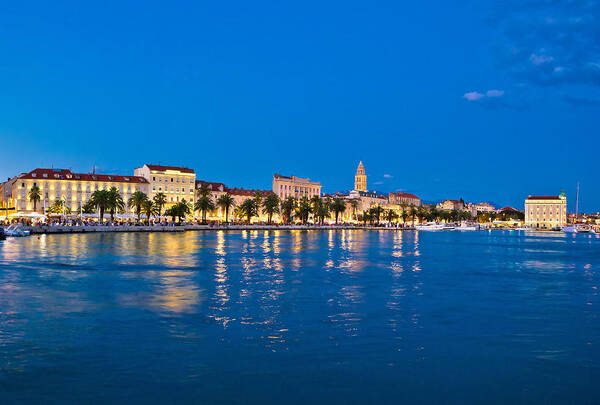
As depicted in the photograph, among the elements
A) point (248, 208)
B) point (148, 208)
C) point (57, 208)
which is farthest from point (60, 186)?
point (248, 208)

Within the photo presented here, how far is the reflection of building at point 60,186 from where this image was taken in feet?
369

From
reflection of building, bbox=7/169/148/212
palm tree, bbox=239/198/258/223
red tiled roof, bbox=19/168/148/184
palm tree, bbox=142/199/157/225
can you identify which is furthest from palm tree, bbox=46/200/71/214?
palm tree, bbox=239/198/258/223

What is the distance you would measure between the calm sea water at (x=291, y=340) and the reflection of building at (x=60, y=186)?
310 feet

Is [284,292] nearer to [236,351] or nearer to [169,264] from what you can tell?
[236,351]

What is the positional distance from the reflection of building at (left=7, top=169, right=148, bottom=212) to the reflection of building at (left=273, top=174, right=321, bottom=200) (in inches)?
2151

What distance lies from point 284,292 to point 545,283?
1611 centimetres

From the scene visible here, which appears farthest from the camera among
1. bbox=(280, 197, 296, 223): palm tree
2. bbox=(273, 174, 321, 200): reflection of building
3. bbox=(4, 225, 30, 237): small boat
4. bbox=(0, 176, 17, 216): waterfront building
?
bbox=(273, 174, 321, 200): reflection of building

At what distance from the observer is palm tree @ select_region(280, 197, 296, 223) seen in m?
144

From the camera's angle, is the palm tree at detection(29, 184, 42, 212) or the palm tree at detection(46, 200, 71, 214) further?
the palm tree at detection(46, 200, 71, 214)

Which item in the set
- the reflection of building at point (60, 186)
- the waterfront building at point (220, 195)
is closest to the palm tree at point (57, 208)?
the reflection of building at point (60, 186)

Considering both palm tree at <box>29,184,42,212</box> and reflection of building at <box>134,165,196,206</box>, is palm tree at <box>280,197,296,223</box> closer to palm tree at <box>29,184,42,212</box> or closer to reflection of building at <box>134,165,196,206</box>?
reflection of building at <box>134,165,196,206</box>

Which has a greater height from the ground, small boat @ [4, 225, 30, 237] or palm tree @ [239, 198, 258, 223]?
palm tree @ [239, 198, 258, 223]

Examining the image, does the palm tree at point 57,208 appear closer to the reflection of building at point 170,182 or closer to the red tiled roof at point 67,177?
the red tiled roof at point 67,177

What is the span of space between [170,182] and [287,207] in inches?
1309
